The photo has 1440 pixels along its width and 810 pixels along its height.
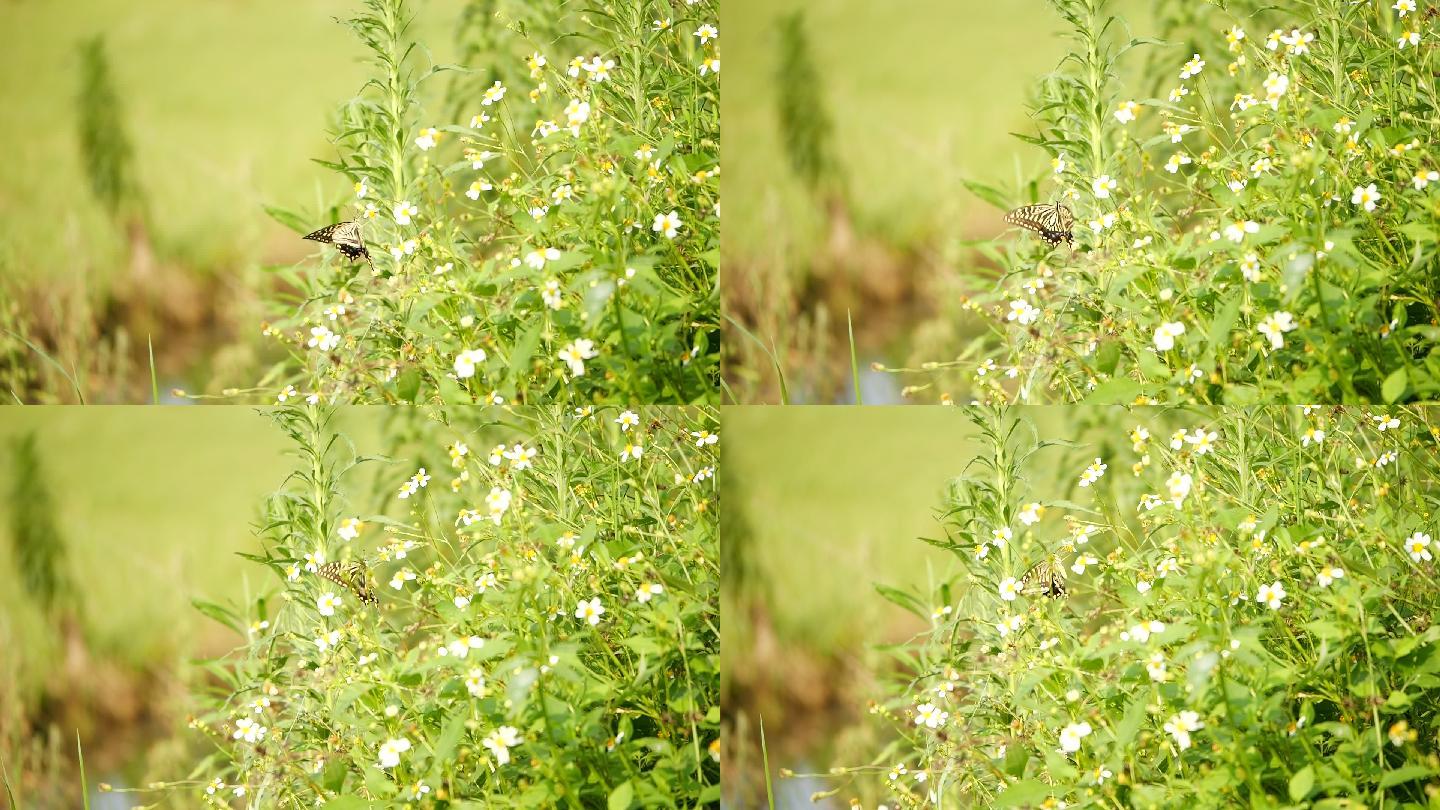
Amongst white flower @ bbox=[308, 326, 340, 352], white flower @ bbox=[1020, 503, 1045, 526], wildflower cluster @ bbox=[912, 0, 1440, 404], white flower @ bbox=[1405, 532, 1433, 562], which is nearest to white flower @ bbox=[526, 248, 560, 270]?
white flower @ bbox=[308, 326, 340, 352]

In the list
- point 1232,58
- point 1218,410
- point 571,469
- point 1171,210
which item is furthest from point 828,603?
point 1232,58

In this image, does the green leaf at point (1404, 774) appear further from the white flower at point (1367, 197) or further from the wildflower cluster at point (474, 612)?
the wildflower cluster at point (474, 612)

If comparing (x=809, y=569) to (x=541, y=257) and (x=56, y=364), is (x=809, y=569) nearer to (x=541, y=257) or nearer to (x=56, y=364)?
(x=541, y=257)

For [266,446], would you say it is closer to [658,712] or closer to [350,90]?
[350,90]

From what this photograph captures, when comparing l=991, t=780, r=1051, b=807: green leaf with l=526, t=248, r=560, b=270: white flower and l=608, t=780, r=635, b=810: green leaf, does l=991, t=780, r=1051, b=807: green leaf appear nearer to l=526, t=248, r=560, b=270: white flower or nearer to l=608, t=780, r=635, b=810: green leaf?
l=608, t=780, r=635, b=810: green leaf

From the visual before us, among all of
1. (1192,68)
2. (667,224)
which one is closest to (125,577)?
(667,224)

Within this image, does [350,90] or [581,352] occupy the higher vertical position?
[350,90]

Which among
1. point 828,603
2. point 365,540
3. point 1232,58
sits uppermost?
point 1232,58
